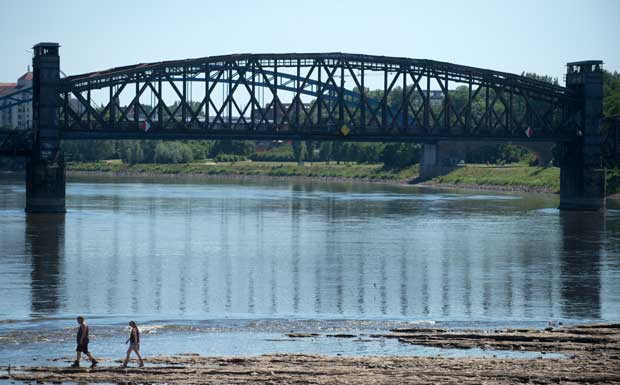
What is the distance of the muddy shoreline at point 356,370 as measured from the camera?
39.7 metres

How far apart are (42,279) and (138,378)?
30440mm

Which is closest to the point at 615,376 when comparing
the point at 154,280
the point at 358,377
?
the point at 358,377

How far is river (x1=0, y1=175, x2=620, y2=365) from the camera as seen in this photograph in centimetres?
5134

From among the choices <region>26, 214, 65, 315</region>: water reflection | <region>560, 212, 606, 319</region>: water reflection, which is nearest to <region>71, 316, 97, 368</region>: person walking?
<region>26, 214, 65, 315</region>: water reflection

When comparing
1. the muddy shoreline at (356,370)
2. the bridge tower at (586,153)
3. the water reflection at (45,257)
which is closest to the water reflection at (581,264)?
the bridge tower at (586,153)

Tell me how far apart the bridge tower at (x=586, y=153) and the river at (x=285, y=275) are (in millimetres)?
4581

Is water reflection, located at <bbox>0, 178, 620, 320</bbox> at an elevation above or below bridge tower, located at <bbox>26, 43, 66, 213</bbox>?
below

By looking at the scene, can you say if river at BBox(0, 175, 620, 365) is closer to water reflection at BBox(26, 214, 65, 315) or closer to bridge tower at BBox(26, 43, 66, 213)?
water reflection at BBox(26, 214, 65, 315)

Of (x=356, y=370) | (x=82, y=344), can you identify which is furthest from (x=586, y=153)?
(x=82, y=344)

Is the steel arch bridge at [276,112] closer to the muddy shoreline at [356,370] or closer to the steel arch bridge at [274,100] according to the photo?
the steel arch bridge at [274,100]

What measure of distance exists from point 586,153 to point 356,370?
103156 millimetres

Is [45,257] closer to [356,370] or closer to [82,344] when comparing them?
[82,344]

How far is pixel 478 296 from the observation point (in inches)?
2501

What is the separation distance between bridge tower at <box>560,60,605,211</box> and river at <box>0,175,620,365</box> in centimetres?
458
